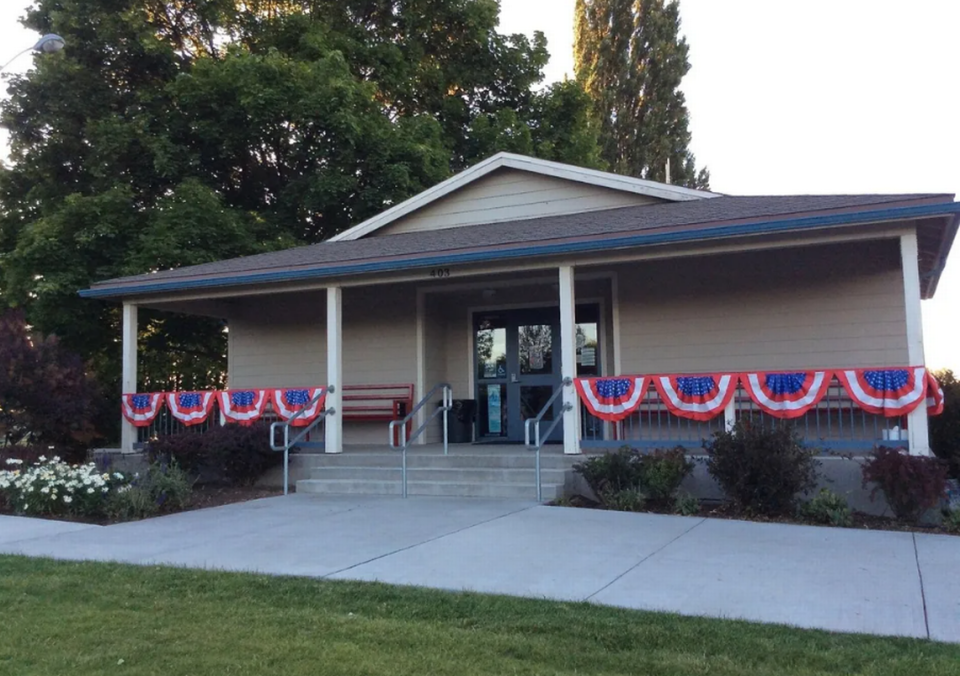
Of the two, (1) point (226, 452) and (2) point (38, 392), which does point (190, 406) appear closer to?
(1) point (226, 452)

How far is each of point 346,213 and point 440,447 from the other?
9623 millimetres

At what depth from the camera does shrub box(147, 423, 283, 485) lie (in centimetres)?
1178

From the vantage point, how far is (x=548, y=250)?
1069 cm

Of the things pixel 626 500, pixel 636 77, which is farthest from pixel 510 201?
pixel 636 77

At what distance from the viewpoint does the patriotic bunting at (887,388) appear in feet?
29.7

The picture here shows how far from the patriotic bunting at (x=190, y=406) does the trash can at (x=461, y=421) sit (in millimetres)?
3752

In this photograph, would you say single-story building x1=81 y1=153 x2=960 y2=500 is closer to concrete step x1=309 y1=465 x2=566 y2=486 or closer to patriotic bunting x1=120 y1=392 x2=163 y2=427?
patriotic bunting x1=120 y1=392 x2=163 y2=427

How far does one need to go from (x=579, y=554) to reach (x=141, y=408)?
8.75m

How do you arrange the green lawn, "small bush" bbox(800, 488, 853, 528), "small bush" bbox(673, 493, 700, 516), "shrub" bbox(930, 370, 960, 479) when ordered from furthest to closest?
"shrub" bbox(930, 370, 960, 479) < "small bush" bbox(673, 493, 700, 516) < "small bush" bbox(800, 488, 853, 528) < the green lawn

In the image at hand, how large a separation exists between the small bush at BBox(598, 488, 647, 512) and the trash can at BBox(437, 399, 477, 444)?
467cm

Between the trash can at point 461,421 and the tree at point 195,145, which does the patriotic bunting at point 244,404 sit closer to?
the trash can at point 461,421

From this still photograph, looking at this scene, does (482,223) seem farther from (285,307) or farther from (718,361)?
(718,361)

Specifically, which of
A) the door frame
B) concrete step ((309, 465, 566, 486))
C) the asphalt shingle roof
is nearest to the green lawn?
concrete step ((309, 465, 566, 486))

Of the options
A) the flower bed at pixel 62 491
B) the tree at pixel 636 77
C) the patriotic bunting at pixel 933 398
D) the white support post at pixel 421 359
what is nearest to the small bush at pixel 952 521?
the patriotic bunting at pixel 933 398
